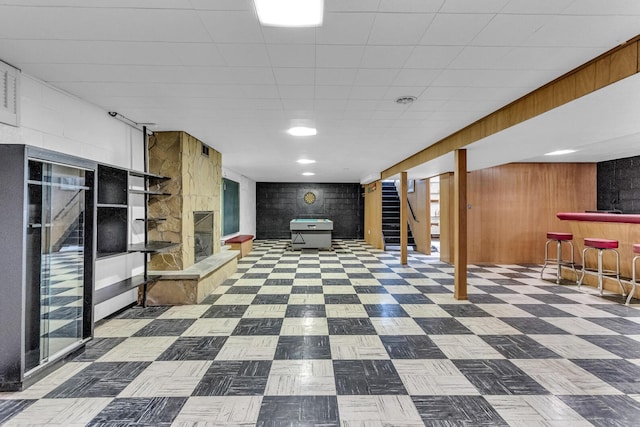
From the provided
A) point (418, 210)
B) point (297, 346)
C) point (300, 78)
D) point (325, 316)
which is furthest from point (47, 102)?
point (418, 210)

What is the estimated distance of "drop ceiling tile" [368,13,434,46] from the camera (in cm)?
196

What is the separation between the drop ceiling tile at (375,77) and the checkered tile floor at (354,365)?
99.4 inches

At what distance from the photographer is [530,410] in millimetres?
2064

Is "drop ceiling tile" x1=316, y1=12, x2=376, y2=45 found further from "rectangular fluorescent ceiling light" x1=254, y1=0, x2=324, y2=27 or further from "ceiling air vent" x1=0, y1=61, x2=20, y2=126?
"ceiling air vent" x1=0, y1=61, x2=20, y2=126

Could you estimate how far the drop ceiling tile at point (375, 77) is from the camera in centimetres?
271

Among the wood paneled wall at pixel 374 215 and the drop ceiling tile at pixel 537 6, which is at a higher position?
the drop ceiling tile at pixel 537 6

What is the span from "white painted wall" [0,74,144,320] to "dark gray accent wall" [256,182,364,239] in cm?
906

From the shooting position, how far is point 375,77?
2.82 m

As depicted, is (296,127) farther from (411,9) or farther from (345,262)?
(345,262)

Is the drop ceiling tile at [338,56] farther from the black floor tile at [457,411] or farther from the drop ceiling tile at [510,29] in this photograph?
the black floor tile at [457,411]

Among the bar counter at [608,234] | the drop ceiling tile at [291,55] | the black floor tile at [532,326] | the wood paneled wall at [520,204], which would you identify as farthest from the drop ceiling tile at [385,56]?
the wood paneled wall at [520,204]

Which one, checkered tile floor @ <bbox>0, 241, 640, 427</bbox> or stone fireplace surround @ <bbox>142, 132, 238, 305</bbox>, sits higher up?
stone fireplace surround @ <bbox>142, 132, 238, 305</bbox>

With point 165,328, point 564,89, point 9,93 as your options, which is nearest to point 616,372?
point 564,89

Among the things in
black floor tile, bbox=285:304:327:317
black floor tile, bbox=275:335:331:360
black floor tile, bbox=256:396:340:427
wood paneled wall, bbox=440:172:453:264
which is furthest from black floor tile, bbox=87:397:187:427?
wood paneled wall, bbox=440:172:453:264
